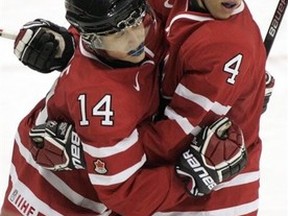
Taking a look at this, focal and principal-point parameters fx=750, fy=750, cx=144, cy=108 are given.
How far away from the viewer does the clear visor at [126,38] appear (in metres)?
1.23

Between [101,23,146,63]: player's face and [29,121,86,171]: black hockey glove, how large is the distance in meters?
0.17

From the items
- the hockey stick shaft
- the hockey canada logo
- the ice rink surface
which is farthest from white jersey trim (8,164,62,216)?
the hockey stick shaft

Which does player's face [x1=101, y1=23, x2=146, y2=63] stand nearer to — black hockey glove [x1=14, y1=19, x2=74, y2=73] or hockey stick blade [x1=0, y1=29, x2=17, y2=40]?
black hockey glove [x1=14, y1=19, x2=74, y2=73]

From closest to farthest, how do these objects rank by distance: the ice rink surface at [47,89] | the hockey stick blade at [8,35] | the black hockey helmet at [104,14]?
the black hockey helmet at [104,14]
the hockey stick blade at [8,35]
the ice rink surface at [47,89]

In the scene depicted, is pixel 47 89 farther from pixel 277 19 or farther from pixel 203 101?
pixel 203 101

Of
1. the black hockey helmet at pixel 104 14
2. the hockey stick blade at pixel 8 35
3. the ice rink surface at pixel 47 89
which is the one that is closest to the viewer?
Answer: the black hockey helmet at pixel 104 14

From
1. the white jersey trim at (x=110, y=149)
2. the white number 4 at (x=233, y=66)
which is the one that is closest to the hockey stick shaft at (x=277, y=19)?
the white number 4 at (x=233, y=66)

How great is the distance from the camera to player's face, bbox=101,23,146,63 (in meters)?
1.24

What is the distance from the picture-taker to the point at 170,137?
51.3 inches

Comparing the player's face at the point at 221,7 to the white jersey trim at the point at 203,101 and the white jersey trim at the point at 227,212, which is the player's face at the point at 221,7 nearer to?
the white jersey trim at the point at 203,101

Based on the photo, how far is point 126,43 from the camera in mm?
1248

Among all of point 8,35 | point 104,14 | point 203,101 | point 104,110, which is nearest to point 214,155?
point 203,101

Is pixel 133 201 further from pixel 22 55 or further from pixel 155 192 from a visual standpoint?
pixel 22 55

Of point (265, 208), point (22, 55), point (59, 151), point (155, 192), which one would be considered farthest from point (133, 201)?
point (265, 208)
